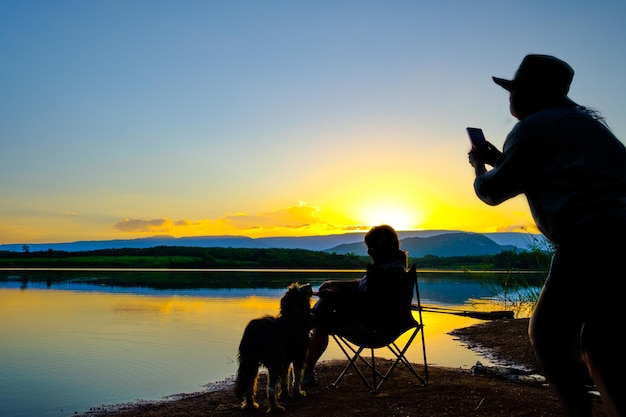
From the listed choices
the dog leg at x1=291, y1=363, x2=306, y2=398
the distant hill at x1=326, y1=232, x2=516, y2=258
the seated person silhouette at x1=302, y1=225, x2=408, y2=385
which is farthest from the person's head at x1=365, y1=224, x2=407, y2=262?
the distant hill at x1=326, y1=232, x2=516, y2=258

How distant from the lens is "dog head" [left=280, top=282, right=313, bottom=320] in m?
5.54

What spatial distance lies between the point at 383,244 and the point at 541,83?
136 inches

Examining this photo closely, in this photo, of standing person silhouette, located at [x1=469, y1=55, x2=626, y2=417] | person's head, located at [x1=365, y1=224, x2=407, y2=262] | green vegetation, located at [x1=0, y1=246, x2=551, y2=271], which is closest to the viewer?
standing person silhouette, located at [x1=469, y1=55, x2=626, y2=417]

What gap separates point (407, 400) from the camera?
5.39 metres

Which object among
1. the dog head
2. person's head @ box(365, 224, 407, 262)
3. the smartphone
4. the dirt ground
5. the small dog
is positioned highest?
the smartphone

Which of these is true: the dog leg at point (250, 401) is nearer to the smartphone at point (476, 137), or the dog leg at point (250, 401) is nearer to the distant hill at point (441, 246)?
the smartphone at point (476, 137)

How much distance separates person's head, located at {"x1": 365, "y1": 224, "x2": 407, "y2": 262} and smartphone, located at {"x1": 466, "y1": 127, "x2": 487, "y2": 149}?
3.05m

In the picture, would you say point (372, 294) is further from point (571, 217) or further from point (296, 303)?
point (571, 217)

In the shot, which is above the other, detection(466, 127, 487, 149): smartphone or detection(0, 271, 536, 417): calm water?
detection(466, 127, 487, 149): smartphone

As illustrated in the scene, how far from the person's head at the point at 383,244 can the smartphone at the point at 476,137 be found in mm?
3049

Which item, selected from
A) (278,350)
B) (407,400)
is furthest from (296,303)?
(407,400)

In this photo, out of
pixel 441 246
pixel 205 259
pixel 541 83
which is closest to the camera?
pixel 541 83


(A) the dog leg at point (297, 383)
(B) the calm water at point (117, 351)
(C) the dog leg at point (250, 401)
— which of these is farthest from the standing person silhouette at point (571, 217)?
(B) the calm water at point (117, 351)

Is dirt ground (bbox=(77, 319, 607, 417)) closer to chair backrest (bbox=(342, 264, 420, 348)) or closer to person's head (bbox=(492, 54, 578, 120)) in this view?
chair backrest (bbox=(342, 264, 420, 348))
